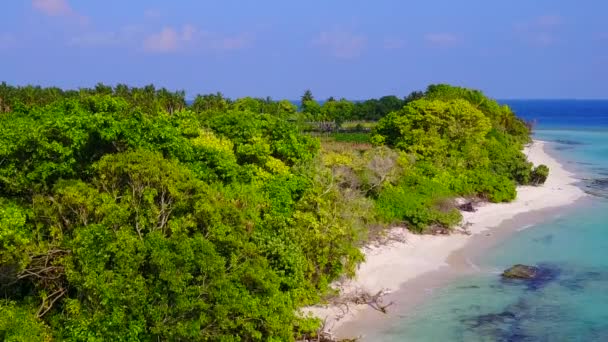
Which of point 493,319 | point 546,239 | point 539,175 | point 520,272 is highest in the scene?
point 539,175

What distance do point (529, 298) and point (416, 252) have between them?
572cm

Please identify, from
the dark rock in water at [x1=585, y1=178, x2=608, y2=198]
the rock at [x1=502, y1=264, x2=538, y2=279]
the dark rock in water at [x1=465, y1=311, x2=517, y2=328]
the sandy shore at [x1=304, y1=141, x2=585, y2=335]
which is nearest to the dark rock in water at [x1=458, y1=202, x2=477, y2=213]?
the sandy shore at [x1=304, y1=141, x2=585, y2=335]

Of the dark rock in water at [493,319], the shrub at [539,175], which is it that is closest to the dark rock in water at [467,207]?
the shrub at [539,175]

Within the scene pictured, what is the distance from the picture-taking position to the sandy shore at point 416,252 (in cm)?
1957

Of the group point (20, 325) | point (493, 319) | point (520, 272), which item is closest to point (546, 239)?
point (520, 272)

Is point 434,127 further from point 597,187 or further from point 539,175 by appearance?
point 597,187

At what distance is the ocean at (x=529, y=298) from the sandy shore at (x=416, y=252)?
140cm

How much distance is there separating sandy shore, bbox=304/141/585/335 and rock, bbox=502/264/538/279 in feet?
8.26

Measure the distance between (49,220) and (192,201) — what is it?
3598mm

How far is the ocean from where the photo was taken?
18.2 meters

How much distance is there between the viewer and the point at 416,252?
25891 millimetres

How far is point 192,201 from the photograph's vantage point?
1594 cm

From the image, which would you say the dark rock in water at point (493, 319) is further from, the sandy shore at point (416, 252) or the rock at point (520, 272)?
the rock at point (520, 272)

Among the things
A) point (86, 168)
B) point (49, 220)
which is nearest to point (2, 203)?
point (49, 220)
